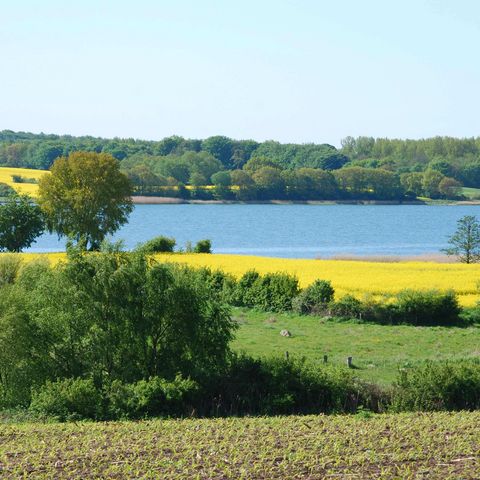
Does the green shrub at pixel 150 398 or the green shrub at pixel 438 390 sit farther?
the green shrub at pixel 438 390

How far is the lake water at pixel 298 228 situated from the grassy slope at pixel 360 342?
44.7 m

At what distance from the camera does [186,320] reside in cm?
2794

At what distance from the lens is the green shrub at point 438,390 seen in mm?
24844

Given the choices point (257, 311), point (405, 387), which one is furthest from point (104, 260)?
point (257, 311)

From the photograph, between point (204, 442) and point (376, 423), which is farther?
point (376, 423)

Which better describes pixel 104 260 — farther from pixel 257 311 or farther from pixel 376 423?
pixel 257 311

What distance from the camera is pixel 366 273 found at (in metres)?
57.0

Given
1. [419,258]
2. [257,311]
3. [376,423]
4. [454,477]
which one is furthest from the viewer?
[419,258]

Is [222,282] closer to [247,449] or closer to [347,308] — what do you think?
[347,308]

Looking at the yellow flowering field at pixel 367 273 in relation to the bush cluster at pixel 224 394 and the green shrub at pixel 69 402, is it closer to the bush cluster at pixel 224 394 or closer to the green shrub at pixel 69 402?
the bush cluster at pixel 224 394

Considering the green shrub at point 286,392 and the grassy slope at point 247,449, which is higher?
the grassy slope at point 247,449

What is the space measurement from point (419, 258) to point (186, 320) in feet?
164

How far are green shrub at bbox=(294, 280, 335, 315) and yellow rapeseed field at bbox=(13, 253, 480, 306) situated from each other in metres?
1.77

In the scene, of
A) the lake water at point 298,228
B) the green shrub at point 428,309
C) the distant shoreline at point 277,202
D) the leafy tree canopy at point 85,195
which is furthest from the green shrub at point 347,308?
the distant shoreline at point 277,202
